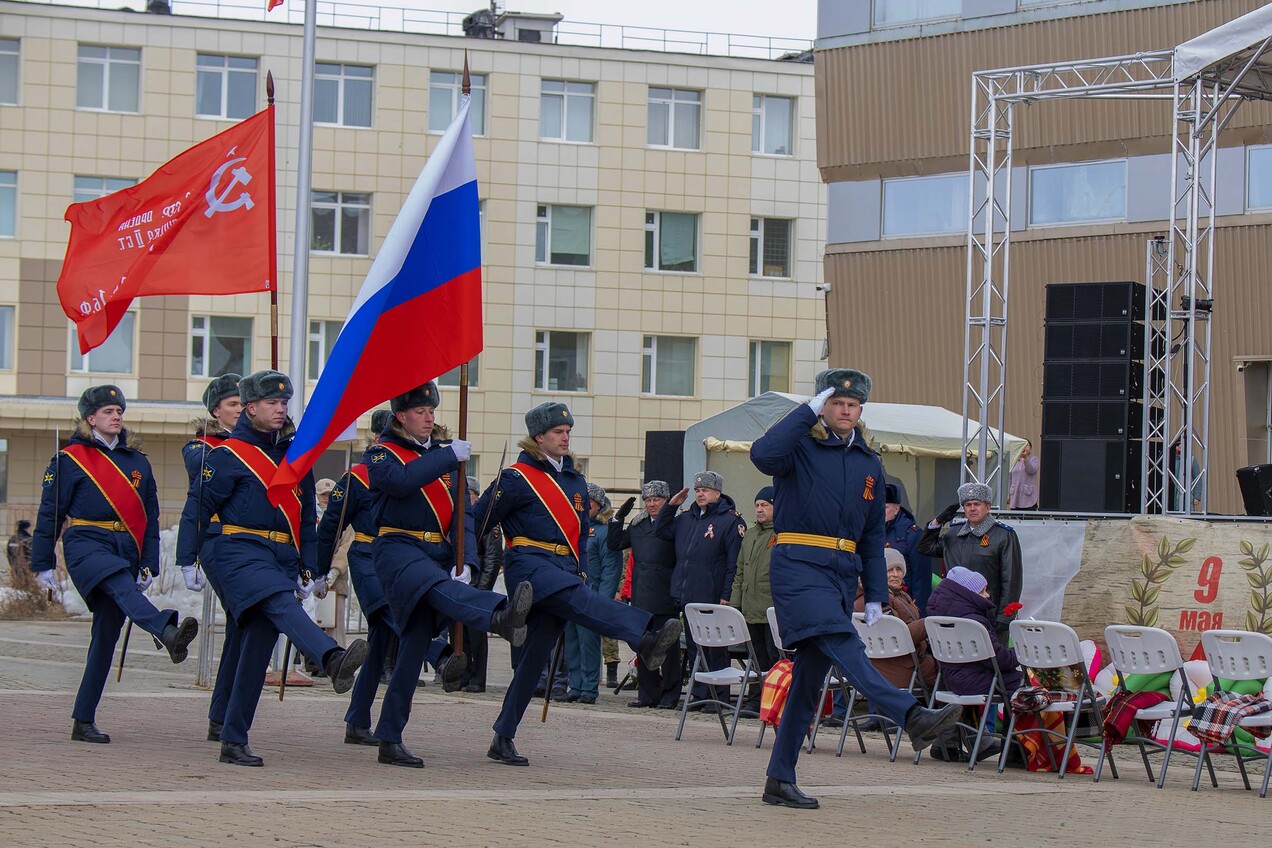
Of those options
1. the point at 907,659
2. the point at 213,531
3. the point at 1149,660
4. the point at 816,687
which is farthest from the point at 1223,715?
the point at 213,531

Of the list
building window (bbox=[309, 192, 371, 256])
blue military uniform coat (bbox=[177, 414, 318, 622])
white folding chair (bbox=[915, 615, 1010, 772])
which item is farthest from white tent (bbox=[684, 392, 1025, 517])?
building window (bbox=[309, 192, 371, 256])

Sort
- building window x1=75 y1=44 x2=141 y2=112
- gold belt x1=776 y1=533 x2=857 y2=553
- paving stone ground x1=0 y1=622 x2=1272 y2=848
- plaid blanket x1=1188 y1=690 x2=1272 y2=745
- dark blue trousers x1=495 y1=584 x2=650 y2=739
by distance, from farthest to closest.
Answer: building window x1=75 y1=44 x2=141 y2=112
plaid blanket x1=1188 y1=690 x2=1272 y2=745
dark blue trousers x1=495 y1=584 x2=650 y2=739
gold belt x1=776 y1=533 x2=857 y2=553
paving stone ground x1=0 y1=622 x2=1272 y2=848

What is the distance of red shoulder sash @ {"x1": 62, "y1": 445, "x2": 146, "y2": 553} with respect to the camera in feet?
33.7

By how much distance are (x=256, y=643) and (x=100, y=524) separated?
168 cm

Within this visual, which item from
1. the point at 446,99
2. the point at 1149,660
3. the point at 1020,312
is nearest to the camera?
the point at 1149,660

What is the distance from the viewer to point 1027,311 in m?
25.0

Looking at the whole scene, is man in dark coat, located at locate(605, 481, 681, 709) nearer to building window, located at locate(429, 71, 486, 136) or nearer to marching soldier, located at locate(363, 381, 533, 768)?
marching soldier, located at locate(363, 381, 533, 768)

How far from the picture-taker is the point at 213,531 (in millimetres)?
9297

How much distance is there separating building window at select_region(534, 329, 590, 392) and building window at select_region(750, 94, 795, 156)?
6164 mm

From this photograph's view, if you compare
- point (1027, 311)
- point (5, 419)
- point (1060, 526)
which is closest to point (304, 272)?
point (1060, 526)

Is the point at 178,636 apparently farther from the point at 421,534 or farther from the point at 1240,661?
the point at 1240,661

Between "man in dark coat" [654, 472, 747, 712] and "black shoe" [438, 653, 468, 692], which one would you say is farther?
"man in dark coat" [654, 472, 747, 712]

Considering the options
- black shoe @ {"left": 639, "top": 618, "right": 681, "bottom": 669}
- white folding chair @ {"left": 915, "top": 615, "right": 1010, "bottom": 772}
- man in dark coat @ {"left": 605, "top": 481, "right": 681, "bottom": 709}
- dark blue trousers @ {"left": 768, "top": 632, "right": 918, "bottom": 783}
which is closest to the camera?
dark blue trousers @ {"left": 768, "top": 632, "right": 918, "bottom": 783}

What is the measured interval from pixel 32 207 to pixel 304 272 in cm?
2405
